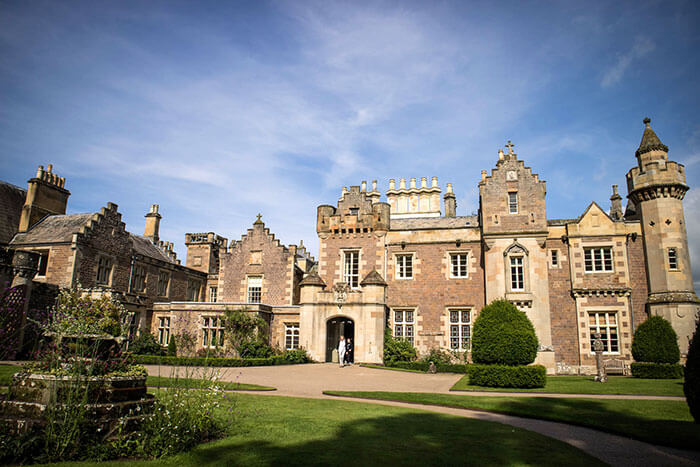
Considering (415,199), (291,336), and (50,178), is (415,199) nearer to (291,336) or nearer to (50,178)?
(291,336)

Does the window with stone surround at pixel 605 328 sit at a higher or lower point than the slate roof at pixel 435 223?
lower

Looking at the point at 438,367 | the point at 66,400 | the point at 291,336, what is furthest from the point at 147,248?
the point at 66,400

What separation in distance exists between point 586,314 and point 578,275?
2443 millimetres

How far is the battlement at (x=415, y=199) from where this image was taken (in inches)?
1754

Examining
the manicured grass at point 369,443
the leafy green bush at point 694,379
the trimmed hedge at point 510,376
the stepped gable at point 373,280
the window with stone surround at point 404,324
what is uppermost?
the stepped gable at point 373,280

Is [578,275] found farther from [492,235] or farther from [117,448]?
[117,448]

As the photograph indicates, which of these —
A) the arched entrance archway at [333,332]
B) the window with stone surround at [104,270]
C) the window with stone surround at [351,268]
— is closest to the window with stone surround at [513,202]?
the window with stone surround at [351,268]

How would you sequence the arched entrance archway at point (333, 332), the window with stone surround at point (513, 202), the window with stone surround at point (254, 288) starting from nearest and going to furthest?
the window with stone surround at point (513, 202)
the arched entrance archway at point (333, 332)
the window with stone surround at point (254, 288)

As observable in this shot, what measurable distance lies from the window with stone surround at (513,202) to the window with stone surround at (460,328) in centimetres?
720

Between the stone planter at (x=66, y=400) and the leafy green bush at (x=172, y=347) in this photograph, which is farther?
the leafy green bush at (x=172, y=347)

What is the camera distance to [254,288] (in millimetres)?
35594

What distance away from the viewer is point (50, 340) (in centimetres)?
834

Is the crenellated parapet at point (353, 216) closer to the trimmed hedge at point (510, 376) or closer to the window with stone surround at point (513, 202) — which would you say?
the window with stone surround at point (513, 202)

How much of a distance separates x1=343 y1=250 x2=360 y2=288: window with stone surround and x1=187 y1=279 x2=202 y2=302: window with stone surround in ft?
48.5
